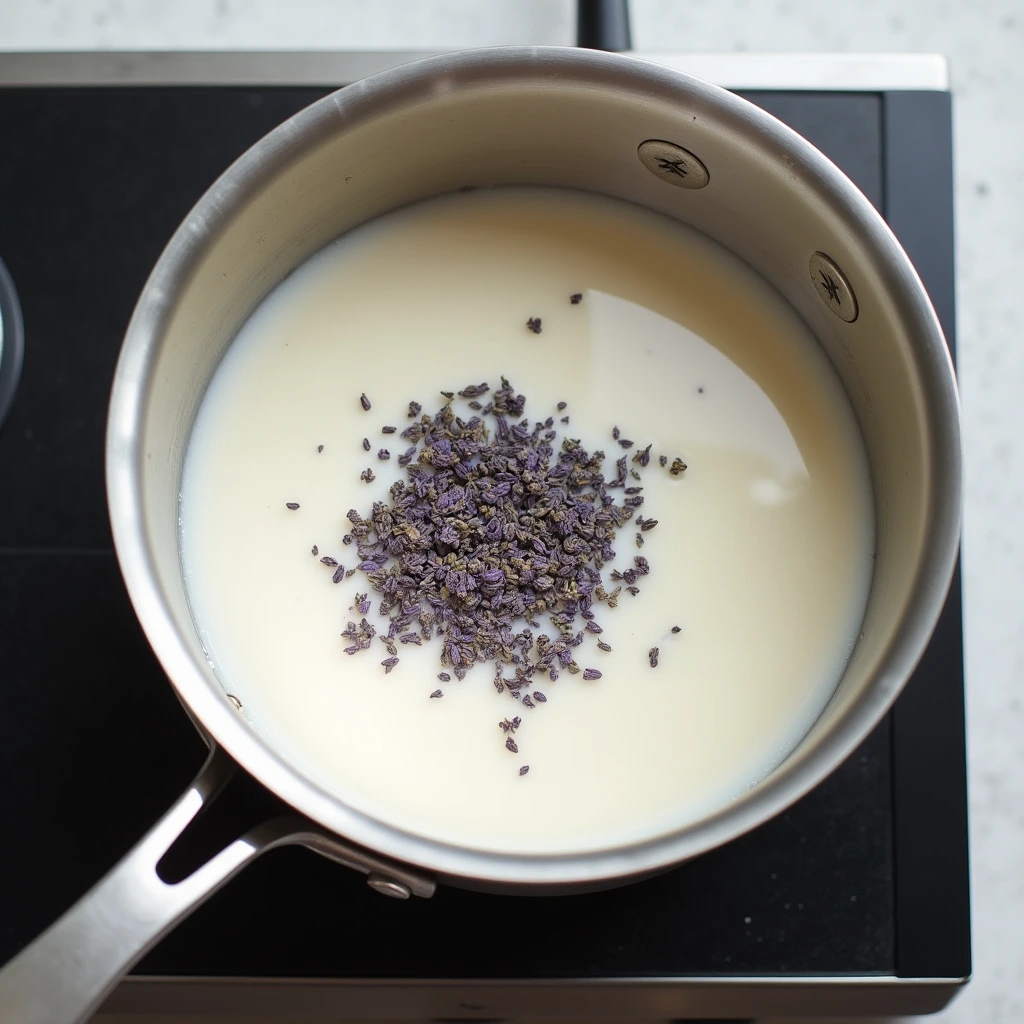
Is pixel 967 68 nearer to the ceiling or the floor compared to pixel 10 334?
nearer to the ceiling

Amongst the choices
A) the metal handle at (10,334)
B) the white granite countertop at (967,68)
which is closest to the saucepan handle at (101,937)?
the metal handle at (10,334)

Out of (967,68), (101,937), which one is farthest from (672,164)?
(101,937)

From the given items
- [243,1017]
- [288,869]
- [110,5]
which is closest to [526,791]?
[288,869]

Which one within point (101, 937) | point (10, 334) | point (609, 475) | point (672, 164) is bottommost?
point (101, 937)

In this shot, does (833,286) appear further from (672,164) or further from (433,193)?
(433,193)

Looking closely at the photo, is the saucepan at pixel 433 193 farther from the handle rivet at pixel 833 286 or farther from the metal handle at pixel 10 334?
the metal handle at pixel 10 334
